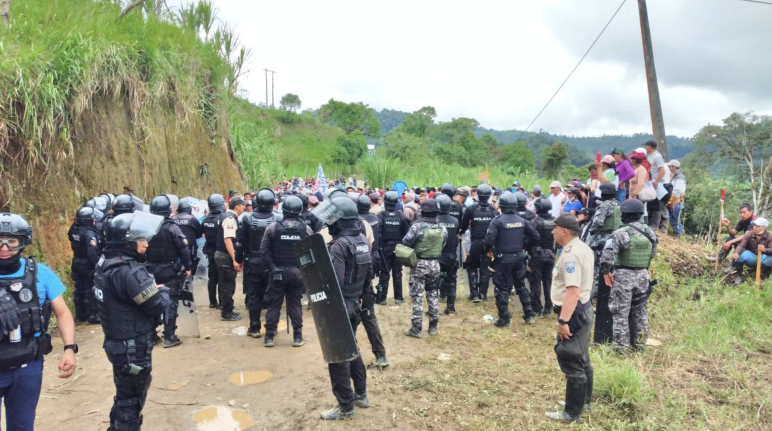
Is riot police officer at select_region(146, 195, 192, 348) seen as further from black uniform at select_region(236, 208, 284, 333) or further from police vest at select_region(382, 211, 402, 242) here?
police vest at select_region(382, 211, 402, 242)

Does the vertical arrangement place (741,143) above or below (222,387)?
above

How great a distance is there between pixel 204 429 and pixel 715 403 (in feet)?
16.9

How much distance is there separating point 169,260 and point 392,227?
3676 mm

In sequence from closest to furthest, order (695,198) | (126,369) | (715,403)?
1. (126,369)
2. (715,403)
3. (695,198)

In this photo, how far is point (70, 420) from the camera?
4.42 metres

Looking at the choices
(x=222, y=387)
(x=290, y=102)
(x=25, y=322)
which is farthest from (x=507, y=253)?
(x=290, y=102)

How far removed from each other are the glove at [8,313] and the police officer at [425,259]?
462 cm

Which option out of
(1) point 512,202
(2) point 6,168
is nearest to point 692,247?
(1) point 512,202

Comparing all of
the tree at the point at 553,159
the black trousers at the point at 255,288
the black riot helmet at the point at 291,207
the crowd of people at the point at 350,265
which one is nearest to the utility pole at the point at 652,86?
the crowd of people at the point at 350,265

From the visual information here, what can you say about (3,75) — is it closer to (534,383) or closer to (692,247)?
(534,383)

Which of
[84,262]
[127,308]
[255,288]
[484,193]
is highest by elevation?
[484,193]

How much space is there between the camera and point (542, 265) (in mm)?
7844

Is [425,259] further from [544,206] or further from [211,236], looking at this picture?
[211,236]

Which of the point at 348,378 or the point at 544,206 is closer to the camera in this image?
the point at 348,378
